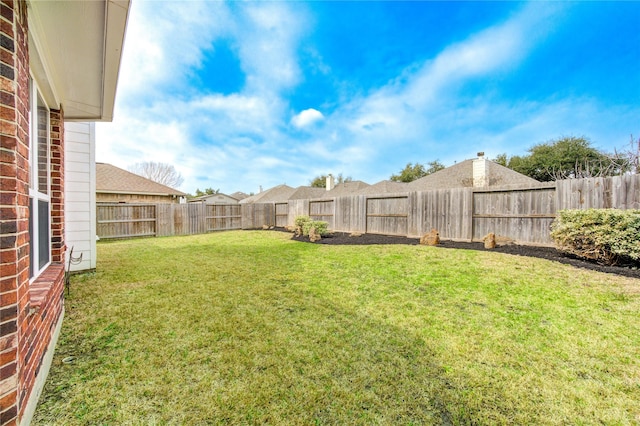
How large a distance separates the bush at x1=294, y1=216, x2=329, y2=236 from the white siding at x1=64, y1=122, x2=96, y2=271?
6261 mm

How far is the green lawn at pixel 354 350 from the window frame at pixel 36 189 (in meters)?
0.82

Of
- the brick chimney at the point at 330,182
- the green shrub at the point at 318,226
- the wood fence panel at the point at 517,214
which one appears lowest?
the green shrub at the point at 318,226

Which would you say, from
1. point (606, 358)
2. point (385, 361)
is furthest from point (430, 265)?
point (385, 361)

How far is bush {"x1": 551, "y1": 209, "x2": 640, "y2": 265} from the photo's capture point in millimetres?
4102

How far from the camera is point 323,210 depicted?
1223 centimetres

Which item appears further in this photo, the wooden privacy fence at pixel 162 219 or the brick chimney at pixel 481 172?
the brick chimney at pixel 481 172

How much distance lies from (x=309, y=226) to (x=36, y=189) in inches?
315

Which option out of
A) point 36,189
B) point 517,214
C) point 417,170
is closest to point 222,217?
point 36,189

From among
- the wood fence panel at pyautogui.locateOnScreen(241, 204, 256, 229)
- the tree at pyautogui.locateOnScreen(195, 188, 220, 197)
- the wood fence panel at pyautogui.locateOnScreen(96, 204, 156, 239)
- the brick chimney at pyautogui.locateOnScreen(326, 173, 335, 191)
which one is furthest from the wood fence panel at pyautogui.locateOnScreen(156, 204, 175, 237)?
the tree at pyautogui.locateOnScreen(195, 188, 220, 197)

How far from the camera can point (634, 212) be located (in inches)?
165

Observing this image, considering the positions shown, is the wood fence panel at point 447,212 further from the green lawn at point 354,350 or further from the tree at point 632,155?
the tree at point 632,155

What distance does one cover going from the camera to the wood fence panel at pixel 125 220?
10516mm

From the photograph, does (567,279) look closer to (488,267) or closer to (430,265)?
(488,267)

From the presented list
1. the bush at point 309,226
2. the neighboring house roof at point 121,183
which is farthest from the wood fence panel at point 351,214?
the neighboring house roof at point 121,183
